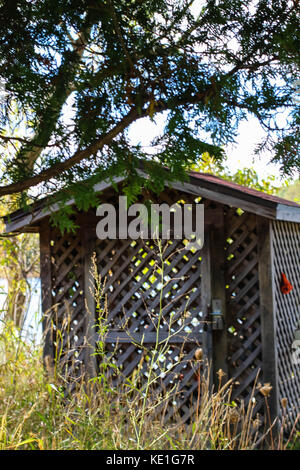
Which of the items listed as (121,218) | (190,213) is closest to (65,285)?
(121,218)

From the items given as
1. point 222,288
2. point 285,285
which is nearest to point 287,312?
point 285,285

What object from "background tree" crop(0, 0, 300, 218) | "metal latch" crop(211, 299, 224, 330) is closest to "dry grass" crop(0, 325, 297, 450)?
"background tree" crop(0, 0, 300, 218)

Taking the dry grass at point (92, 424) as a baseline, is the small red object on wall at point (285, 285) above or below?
above

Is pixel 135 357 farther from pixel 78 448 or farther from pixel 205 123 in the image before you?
pixel 205 123

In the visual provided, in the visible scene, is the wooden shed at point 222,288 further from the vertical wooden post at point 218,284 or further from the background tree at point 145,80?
the background tree at point 145,80

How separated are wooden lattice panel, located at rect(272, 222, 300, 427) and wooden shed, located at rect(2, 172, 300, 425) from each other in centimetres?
1

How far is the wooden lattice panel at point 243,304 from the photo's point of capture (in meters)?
5.54

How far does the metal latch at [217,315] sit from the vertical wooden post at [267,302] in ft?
1.35

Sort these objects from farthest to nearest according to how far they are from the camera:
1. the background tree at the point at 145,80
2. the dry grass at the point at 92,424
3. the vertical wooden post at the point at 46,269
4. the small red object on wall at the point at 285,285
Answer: the vertical wooden post at the point at 46,269 < the small red object on wall at the point at 285,285 < the dry grass at the point at 92,424 < the background tree at the point at 145,80

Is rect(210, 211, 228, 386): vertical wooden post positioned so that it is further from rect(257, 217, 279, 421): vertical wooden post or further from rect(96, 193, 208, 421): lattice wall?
rect(257, 217, 279, 421): vertical wooden post

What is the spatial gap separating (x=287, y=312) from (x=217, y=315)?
77cm

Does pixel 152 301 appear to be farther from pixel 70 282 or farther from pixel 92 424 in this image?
pixel 92 424

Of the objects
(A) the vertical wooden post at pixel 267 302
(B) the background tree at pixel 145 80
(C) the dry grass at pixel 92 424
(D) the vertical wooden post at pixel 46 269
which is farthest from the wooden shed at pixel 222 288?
(B) the background tree at pixel 145 80

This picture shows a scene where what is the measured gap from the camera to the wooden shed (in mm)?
5398
